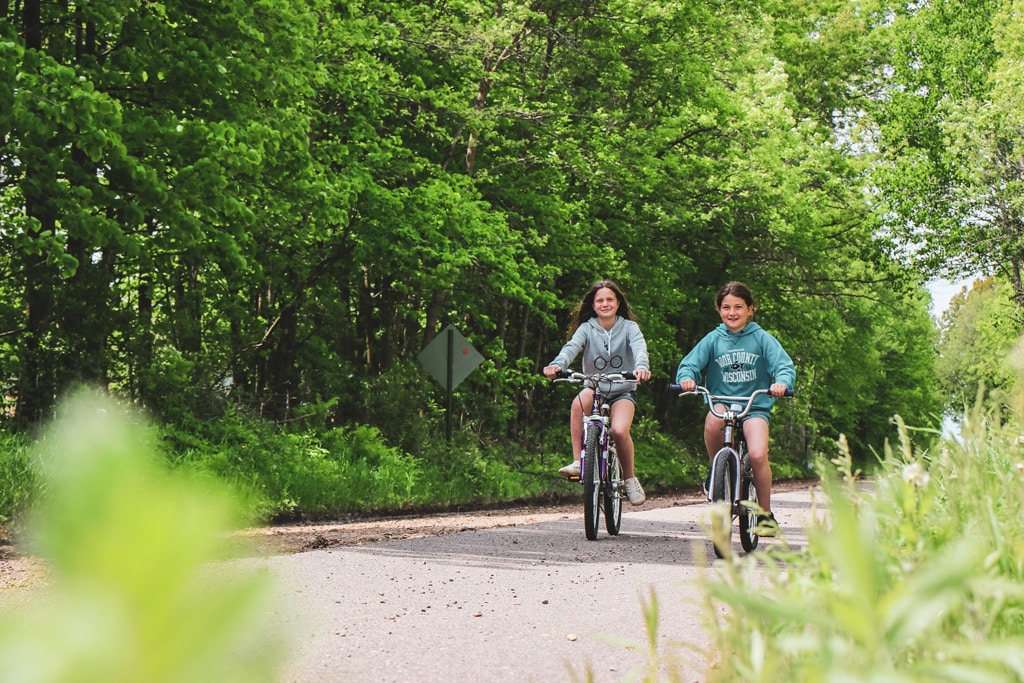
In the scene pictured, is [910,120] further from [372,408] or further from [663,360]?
[372,408]

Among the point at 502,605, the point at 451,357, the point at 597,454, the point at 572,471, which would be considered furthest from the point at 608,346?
the point at 451,357

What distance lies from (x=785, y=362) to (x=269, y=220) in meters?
10.3

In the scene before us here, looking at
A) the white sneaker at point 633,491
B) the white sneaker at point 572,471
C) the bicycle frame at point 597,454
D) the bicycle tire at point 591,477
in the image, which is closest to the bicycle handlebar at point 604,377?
the bicycle frame at point 597,454

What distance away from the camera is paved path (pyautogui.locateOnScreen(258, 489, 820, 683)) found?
15.2 feet

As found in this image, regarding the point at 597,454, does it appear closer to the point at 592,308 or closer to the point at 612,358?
the point at 612,358

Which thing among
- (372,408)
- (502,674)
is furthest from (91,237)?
(502,674)

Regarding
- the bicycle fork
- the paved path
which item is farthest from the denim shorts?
the paved path

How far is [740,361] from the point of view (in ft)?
27.6

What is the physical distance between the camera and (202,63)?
1356 centimetres

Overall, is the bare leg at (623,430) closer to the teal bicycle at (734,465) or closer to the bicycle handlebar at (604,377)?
the bicycle handlebar at (604,377)

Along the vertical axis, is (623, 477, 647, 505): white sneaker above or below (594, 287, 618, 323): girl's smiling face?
below

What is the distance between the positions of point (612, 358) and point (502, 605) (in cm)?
377

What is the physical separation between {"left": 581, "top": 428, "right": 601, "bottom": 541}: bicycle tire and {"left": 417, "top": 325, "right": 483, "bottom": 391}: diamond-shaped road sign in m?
9.16

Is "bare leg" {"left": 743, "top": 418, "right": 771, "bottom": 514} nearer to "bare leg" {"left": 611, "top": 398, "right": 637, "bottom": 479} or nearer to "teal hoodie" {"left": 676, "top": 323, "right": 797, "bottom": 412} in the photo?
"teal hoodie" {"left": 676, "top": 323, "right": 797, "bottom": 412}
